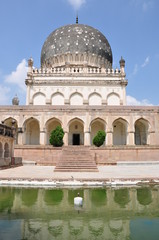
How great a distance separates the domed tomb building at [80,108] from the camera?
14.1 meters

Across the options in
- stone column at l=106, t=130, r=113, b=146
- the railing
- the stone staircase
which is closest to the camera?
the stone staircase

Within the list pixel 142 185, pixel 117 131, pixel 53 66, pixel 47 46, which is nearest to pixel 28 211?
pixel 142 185

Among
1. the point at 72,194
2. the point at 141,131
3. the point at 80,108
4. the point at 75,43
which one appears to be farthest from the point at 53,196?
the point at 75,43

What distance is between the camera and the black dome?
23.3 metres

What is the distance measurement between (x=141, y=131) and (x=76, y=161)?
925 centimetres

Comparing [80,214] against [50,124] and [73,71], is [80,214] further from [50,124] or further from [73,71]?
[73,71]

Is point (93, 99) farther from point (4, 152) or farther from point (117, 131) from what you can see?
point (4, 152)

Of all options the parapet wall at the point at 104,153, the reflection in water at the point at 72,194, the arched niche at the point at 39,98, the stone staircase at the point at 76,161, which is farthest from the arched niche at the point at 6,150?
the arched niche at the point at 39,98

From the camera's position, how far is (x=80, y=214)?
3.95 m

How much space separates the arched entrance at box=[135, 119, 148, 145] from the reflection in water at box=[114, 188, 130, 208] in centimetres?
1195

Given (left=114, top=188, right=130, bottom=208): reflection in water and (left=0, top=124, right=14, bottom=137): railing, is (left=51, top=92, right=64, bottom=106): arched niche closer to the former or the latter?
(left=0, top=124, right=14, bottom=137): railing

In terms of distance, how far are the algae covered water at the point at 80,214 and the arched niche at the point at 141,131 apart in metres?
11.8

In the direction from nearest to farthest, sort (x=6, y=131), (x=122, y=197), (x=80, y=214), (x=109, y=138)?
(x=80, y=214)
(x=122, y=197)
(x=6, y=131)
(x=109, y=138)

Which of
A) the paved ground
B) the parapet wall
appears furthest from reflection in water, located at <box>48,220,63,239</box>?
the parapet wall
